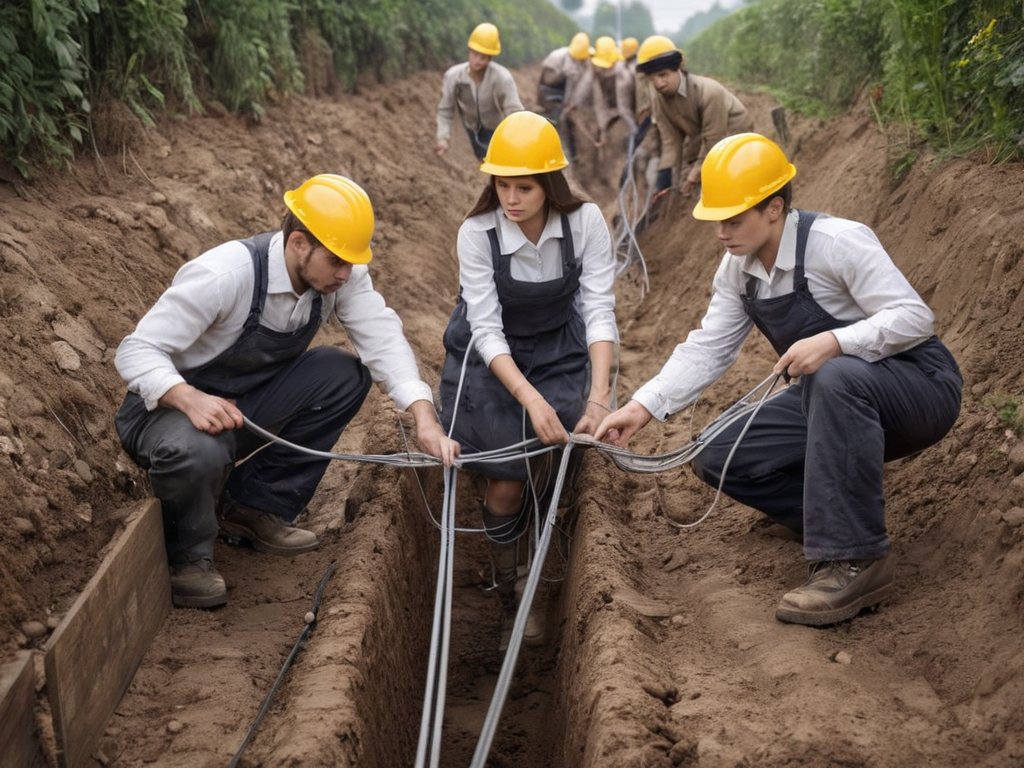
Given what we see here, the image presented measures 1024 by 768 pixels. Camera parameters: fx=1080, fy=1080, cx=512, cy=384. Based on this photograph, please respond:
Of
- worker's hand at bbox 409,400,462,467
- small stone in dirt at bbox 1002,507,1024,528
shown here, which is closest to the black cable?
worker's hand at bbox 409,400,462,467

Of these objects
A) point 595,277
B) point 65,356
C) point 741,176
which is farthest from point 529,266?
point 65,356

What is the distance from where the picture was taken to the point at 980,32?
5.19m

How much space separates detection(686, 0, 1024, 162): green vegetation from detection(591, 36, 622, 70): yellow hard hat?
4428 mm

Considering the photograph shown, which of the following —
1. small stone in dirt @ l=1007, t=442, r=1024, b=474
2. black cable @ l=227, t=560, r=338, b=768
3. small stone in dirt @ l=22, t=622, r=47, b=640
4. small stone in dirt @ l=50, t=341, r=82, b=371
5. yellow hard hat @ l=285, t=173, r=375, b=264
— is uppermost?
yellow hard hat @ l=285, t=173, r=375, b=264

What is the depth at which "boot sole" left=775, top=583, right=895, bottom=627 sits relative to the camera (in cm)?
351

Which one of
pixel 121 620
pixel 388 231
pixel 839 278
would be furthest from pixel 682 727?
pixel 388 231

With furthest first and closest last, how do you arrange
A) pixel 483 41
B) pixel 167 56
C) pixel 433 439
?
pixel 483 41
pixel 167 56
pixel 433 439

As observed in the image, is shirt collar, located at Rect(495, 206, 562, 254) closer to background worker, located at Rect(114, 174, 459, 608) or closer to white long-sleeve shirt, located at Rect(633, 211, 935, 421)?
background worker, located at Rect(114, 174, 459, 608)

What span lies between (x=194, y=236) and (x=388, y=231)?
9.13ft

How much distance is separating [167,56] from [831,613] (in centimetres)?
559

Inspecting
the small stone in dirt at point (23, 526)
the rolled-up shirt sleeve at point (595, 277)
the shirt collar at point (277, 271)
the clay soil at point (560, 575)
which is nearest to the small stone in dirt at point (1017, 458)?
the clay soil at point (560, 575)

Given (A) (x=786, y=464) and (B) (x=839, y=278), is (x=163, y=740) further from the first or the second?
(B) (x=839, y=278)

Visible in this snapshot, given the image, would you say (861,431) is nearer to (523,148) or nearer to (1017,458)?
(1017,458)

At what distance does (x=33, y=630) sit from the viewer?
3.09 m
